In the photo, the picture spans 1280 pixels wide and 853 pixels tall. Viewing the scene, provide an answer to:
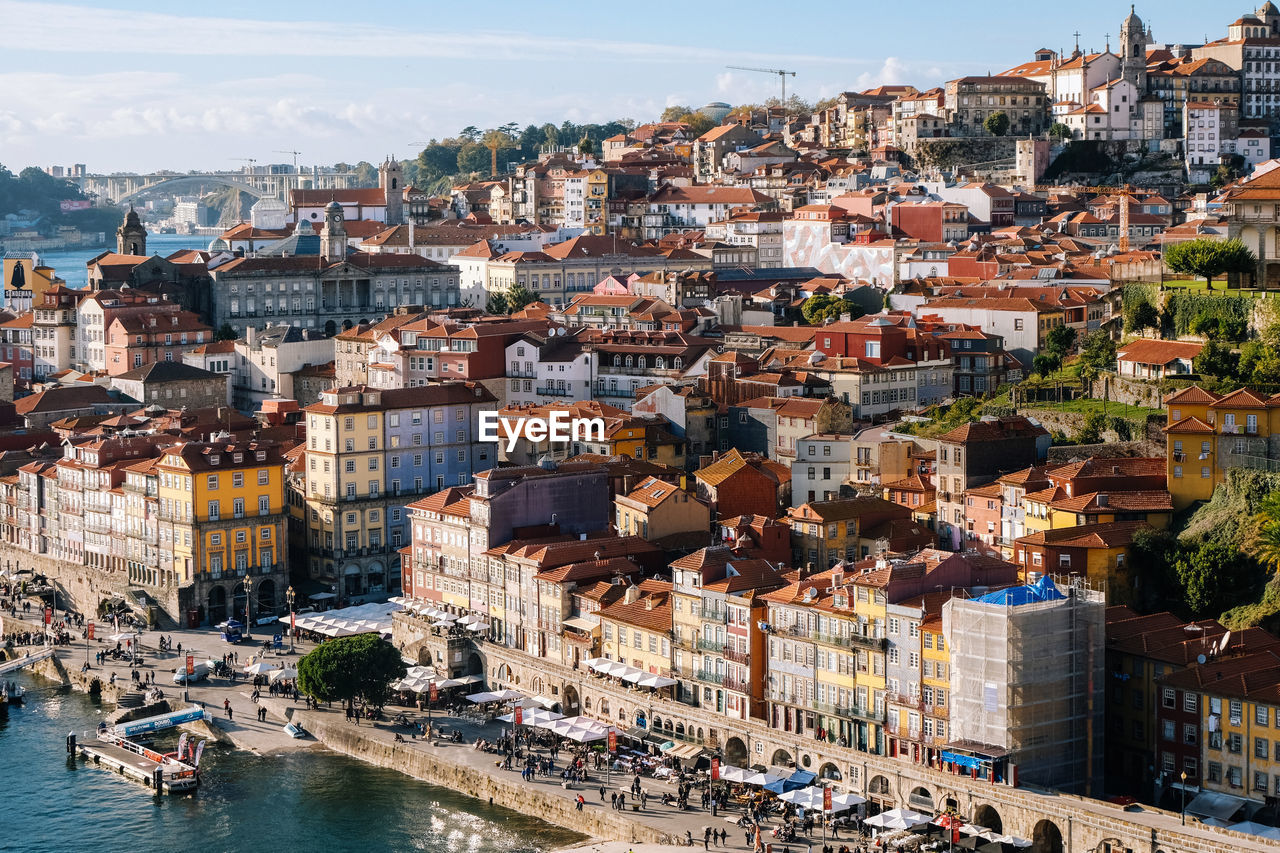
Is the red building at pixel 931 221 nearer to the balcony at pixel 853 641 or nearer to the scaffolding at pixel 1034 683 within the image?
the balcony at pixel 853 641

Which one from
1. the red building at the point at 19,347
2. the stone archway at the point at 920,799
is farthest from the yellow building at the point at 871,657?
the red building at the point at 19,347

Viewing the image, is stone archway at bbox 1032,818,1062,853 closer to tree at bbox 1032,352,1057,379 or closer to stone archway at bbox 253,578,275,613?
tree at bbox 1032,352,1057,379

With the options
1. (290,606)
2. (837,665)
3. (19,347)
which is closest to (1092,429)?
(837,665)

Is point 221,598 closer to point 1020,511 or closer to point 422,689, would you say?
point 422,689

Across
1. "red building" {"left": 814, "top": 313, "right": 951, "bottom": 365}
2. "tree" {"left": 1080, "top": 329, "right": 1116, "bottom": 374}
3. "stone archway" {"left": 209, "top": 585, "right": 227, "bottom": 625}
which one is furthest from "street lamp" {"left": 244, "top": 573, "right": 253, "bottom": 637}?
"tree" {"left": 1080, "top": 329, "right": 1116, "bottom": 374}

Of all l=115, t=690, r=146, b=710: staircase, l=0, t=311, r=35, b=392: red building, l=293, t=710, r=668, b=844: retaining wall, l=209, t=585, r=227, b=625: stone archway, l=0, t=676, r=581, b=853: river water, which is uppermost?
l=0, t=311, r=35, b=392: red building

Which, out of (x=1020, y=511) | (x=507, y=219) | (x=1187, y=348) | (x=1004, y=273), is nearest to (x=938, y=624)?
(x=1020, y=511)

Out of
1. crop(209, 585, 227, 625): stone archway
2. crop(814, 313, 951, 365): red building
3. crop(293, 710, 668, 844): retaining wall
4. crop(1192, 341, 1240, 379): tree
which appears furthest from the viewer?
crop(814, 313, 951, 365): red building
